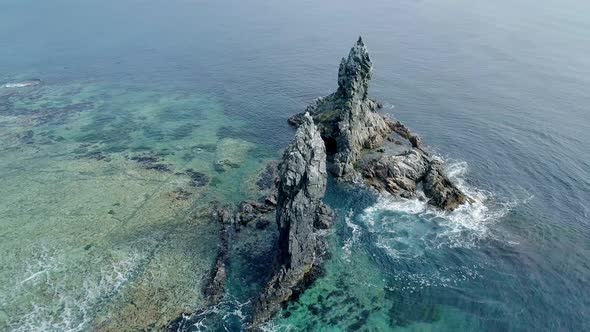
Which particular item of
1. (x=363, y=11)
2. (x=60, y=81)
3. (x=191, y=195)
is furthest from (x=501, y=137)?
(x=363, y=11)

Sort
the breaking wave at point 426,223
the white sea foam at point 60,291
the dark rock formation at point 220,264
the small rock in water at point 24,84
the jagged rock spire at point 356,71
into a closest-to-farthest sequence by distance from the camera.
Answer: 1. the white sea foam at point 60,291
2. the dark rock formation at point 220,264
3. the breaking wave at point 426,223
4. the jagged rock spire at point 356,71
5. the small rock in water at point 24,84

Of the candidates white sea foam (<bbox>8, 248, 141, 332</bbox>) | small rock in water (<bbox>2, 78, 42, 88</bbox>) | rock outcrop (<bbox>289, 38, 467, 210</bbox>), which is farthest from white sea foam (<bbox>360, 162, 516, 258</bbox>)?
small rock in water (<bbox>2, 78, 42, 88</bbox>)

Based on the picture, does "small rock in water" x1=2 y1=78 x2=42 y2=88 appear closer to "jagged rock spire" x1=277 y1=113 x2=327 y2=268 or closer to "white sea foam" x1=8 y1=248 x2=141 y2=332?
"white sea foam" x1=8 y1=248 x2=141 y2=332

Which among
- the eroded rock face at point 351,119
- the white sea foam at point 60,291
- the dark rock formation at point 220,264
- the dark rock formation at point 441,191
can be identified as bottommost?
the white sea foam at point 60,291

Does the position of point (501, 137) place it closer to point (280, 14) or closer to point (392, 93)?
point (392, 93)

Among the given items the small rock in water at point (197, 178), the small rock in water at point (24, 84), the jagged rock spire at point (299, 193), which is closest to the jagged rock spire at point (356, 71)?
the jagged rock spire at point (299, 193)

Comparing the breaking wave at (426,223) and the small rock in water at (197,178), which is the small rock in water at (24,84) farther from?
the breaking wave at (426,223)
